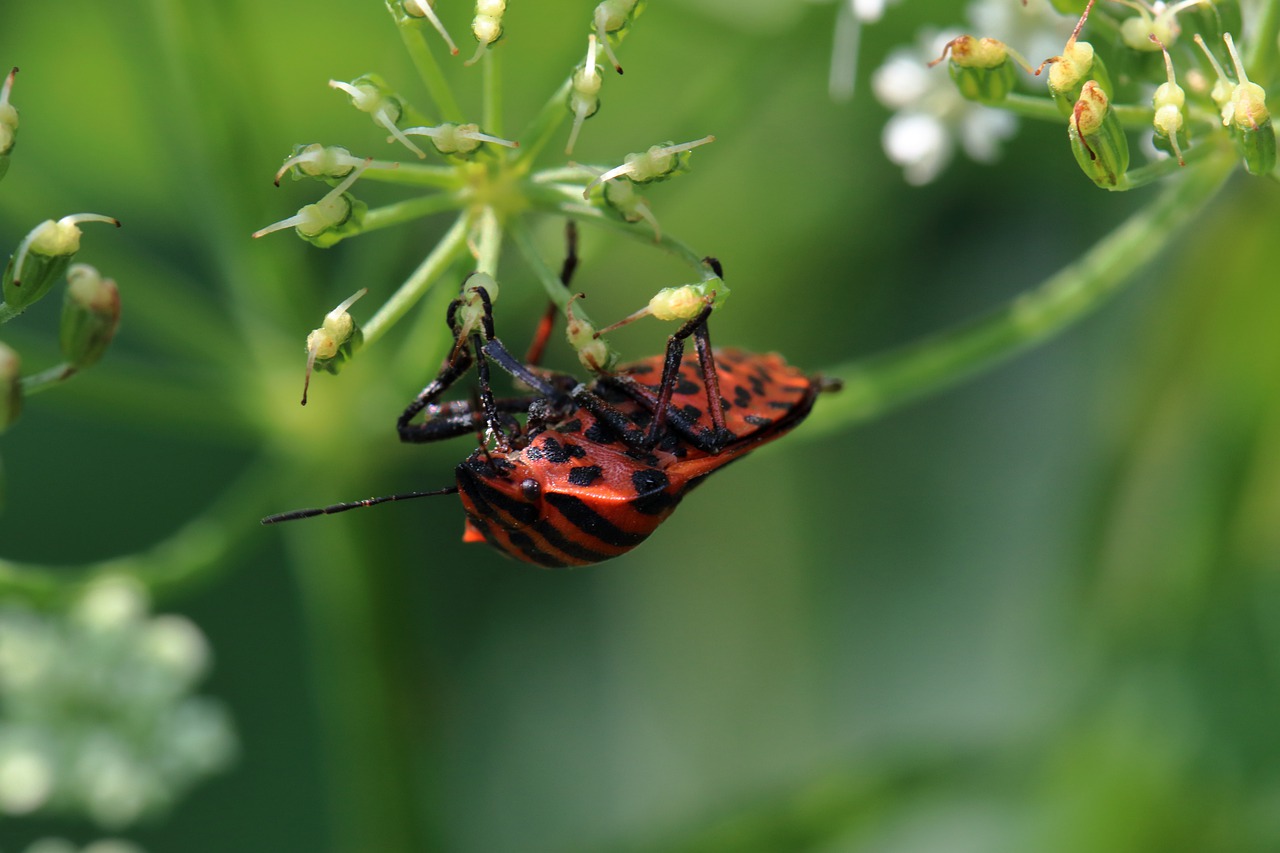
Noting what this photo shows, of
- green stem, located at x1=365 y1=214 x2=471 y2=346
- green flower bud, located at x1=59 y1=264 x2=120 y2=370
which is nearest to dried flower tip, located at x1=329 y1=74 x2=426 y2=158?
green stem, located at x1=365 y1=214 x2=471 y2=346

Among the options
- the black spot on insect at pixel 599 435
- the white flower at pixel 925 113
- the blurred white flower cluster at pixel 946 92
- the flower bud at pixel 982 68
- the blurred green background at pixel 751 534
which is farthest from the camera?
the blurred green background at pixel 751 534

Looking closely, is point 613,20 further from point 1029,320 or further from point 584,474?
point 1029,320

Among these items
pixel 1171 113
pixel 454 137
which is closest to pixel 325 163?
pixel 454 137

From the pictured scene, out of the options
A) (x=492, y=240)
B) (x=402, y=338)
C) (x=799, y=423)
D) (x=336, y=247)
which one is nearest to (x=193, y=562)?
(x=492, y=240)

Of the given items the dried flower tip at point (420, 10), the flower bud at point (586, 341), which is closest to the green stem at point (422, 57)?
the dried flower tip at point (420, 10)

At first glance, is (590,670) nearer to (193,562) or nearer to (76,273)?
(193,562)

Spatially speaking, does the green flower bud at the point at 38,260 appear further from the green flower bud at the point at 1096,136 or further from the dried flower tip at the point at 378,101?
the green flower bud at the point at 1096,136
